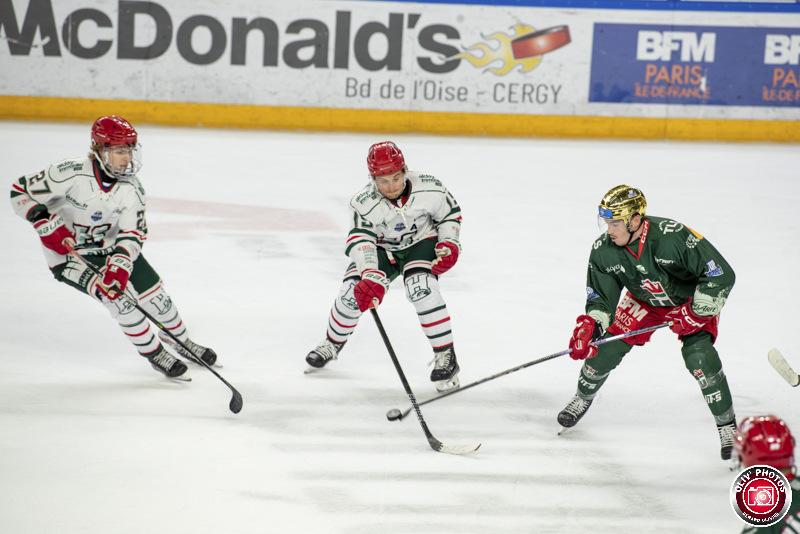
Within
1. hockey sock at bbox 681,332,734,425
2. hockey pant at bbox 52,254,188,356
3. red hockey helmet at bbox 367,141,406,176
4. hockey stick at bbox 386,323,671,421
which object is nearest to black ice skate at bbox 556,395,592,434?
hockey stick at bbox 386,323,671,421

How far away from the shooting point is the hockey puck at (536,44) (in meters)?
11.6

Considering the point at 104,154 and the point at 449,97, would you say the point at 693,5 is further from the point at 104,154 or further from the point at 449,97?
the point at 104,154

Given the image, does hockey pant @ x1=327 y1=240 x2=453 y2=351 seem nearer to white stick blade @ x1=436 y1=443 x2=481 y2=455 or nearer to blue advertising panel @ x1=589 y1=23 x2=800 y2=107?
white stick blade @ x1=436 y1=443 x2=481 y2=455

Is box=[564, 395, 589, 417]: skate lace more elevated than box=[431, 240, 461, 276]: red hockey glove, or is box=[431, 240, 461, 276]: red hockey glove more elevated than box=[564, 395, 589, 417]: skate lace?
box=[431, 240, 461, 276]: red hockey glove

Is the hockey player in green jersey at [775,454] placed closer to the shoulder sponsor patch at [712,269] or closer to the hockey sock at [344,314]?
the shoulder sponsor patch at [712,269]

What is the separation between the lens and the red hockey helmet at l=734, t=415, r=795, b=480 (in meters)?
2.09

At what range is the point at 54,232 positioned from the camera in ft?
14.2

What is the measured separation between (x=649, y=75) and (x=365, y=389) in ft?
27.0

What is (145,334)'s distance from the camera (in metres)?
4.43

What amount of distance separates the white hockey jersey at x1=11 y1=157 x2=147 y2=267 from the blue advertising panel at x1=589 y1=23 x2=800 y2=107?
8.21 m

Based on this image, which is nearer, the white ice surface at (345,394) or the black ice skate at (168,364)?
the white ice surface at (345,394)

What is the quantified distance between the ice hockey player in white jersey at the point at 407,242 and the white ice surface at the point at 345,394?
286 mm

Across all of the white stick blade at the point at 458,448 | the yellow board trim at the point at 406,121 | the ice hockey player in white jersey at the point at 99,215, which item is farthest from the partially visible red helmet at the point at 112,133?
the yellow board trim at the point at 406,121

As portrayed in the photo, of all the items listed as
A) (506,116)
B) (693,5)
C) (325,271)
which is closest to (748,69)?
(693,5)
